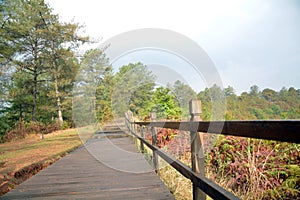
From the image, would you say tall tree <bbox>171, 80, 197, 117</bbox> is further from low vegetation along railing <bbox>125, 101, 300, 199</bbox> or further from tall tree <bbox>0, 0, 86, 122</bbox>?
tall tree <bbox>0, 0, 86, 122</bbox>

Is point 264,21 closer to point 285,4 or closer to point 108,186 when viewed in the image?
point 285,4

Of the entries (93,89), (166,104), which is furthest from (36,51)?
(166,104)

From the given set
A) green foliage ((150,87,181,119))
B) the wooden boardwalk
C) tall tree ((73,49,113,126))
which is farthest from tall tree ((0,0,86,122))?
the wooden boardwalk

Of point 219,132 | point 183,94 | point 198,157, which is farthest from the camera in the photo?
point 183,94

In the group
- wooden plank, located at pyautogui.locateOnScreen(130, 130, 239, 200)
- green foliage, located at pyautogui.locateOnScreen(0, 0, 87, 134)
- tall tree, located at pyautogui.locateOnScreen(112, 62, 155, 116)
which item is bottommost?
wooden plank, located at pyautogui.locateOnScreen(130, 130, 239, 200)

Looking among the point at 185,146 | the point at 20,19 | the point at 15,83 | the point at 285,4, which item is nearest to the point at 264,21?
the point at 285,4

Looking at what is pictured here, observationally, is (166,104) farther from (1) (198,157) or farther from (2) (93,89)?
(2) (93,89)

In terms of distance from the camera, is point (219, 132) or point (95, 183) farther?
point (95, 183)

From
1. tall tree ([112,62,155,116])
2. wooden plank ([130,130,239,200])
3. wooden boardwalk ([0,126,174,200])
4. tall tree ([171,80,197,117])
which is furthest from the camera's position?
tall tree ([112,62,155,116])

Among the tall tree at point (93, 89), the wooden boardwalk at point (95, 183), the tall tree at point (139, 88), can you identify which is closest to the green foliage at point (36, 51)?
the tall tree at point (93, 89)

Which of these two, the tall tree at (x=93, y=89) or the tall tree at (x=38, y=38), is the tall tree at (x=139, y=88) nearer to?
the tall tree at (x=38, y=38)

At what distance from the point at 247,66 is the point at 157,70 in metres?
3.41

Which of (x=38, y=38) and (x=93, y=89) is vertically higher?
(x=38, y=38)

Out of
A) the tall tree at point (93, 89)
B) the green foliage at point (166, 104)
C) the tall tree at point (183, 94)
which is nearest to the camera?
the tall tree at point (183, 94)
